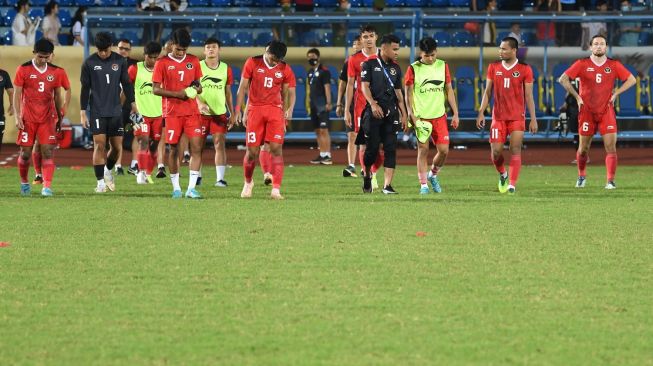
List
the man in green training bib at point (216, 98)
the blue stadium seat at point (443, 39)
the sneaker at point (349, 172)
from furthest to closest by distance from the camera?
the blue stadium seat at point (443, 39) < the sneaker at point (349, 172) < the man in green training bib at point (216, 98)

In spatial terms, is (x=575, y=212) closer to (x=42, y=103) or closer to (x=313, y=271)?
(x=313, y=271)

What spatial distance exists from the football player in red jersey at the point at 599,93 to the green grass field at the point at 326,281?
2.83m

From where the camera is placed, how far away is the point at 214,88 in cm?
2047

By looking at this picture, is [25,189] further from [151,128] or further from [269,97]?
[269,97]

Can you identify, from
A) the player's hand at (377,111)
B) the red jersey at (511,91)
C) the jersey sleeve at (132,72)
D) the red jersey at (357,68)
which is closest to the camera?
the player's hand at (377,111)

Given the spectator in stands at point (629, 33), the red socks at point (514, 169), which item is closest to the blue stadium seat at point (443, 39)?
the spectator in stands at point (629, 33)

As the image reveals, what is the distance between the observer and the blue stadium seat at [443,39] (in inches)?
1241

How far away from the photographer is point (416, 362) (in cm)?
723

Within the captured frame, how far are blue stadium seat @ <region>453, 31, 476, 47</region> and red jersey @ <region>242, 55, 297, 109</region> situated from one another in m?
14.9

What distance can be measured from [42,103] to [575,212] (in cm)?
745

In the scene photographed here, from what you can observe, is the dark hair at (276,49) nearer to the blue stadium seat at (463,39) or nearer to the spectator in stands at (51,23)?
the blue stadium seat at (463,39)

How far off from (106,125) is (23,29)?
15.6 metres

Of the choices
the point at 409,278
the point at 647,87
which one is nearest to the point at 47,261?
the point at 409,278

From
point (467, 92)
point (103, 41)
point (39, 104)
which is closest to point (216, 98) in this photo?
point (103, 41)
